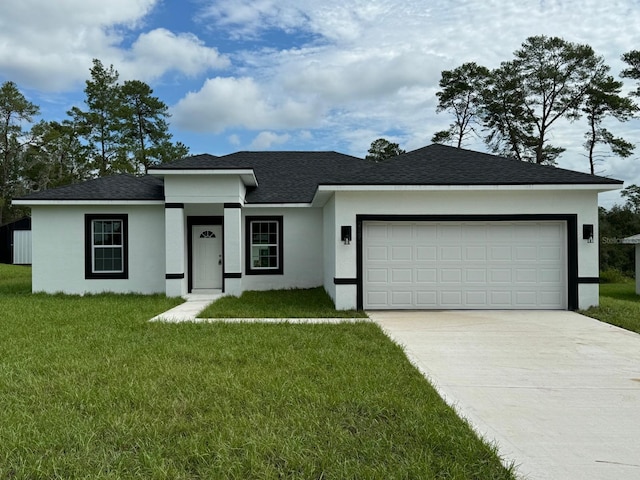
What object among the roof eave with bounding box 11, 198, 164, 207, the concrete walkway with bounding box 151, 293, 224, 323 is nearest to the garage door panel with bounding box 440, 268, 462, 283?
the concrete walkway with bounding box 151, 293, 224, 323

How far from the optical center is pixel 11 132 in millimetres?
36375

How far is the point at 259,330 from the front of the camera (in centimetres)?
775

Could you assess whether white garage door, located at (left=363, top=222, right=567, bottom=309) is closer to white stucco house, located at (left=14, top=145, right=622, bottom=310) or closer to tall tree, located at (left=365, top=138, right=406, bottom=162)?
white stucco house, located at (left=14, top=145, right=622, bottom=310)

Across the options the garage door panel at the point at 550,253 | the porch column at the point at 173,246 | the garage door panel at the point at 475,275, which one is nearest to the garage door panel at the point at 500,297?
the garage door panel at the point at 475,275

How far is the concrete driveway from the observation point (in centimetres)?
348

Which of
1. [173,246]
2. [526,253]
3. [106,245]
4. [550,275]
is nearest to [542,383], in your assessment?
[526,253]

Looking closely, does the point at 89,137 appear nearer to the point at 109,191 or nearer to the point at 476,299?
the point at 109,191

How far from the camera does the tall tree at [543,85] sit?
95.8 feet

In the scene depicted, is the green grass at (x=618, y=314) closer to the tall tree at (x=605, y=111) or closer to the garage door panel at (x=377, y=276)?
the garage door panel at (x=377, y=276)

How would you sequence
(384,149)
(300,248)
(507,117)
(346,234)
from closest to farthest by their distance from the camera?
(346,234) < (300,248) < (507,117) < (384,149)

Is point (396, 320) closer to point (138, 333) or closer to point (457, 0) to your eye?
point (138, 333)

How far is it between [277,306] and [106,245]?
6.15m

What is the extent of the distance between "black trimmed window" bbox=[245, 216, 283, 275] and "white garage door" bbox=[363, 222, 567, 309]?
15.8ft

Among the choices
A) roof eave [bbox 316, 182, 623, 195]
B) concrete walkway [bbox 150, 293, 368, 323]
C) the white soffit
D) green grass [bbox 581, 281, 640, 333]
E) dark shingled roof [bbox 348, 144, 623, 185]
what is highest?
dark shingled roof [bbox 348, 144, 623, 185]
